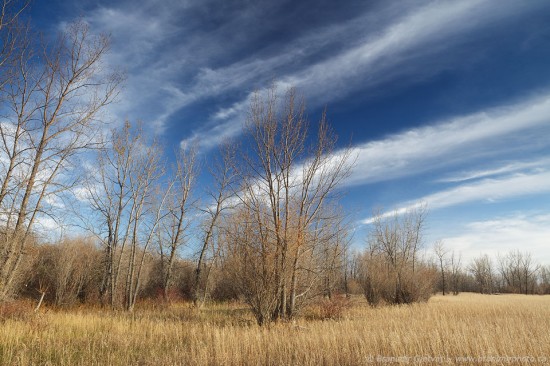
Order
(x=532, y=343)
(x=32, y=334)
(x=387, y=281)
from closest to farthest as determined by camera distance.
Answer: (x=532, y=343), (x=32, y=334), (x=387, y=281)

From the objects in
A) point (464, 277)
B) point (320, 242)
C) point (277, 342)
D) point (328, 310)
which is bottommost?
point (464, 277)

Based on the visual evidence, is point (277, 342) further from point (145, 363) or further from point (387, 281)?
point (387, 281)

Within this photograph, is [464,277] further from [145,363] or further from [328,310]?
[145,363]

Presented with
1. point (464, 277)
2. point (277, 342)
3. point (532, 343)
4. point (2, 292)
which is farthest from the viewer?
point (464, 277)

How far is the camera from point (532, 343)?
17.6ft

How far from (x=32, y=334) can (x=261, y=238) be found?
6470 millimetres

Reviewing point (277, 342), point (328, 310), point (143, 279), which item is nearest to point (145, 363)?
point (277, 342)

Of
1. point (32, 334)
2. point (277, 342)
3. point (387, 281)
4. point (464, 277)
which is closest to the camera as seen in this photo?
point (277, 342)

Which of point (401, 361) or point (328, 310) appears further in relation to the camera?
point (328, 310)

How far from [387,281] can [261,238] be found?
1346 cm

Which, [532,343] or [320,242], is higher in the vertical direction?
[320,242]

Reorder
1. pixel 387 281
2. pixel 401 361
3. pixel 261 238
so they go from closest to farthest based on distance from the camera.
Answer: pixel 401 361
pixel 261 238
pixel 387 281

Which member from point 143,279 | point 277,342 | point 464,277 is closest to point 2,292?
point 277,342

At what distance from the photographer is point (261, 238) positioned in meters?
9.32
